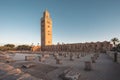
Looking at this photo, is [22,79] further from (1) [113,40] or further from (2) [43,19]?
(2) [43,19]

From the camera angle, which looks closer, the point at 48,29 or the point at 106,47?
the point at 106,47

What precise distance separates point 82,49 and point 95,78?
48.2 metres

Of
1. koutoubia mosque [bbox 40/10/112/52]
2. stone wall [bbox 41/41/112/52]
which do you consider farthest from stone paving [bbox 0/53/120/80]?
koutoubia mosque [bbox 40/10/112/52]

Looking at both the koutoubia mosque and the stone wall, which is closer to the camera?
the stone wall

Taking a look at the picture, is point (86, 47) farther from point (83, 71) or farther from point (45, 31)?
point (83, 71)

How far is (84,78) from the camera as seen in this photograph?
22.9 ft

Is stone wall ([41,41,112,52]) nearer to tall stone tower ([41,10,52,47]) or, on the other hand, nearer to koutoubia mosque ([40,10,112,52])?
koutoubia mosque ([40,10,112,52])

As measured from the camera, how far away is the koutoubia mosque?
47.6m

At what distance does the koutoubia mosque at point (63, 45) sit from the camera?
47.6 metres

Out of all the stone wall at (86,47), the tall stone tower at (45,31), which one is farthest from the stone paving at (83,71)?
the tall stone tower at (45,31)

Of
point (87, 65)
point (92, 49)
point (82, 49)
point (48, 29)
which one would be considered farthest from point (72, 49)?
point (87, 65)

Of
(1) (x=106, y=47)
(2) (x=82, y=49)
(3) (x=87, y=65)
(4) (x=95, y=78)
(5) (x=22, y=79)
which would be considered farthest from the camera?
(2) (x=82, y=49)

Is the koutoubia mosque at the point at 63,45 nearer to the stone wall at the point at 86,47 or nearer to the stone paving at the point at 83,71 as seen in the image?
the stone wall at the point at 86,47

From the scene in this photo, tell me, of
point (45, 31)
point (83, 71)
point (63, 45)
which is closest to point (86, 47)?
point (63, 45)
